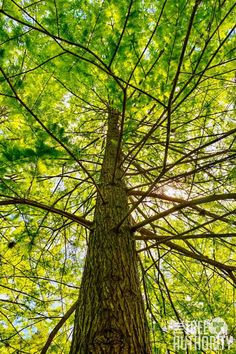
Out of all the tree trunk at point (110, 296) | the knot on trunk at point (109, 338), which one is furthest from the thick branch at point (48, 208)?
the knot on trunk at point (109, 338)

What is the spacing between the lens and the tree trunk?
51.5 inches

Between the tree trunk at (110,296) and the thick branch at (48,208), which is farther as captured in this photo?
the thick branch at (48,208)

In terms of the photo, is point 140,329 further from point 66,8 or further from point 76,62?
point 66,8

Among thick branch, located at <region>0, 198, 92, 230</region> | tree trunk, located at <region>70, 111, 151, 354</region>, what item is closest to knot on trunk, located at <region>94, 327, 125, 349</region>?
tree trunk, located at <region>70, 111, 151, 354</region>

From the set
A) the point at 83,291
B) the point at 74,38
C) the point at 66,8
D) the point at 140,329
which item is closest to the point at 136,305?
the point at 140,329

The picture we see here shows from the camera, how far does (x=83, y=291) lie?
1.66 m

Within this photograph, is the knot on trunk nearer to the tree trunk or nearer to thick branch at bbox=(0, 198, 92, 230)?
the tree trunk

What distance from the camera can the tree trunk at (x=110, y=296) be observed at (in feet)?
4.29

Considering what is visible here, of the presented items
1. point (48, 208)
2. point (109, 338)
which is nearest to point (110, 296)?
point (109, 338)

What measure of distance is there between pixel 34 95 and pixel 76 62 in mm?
543

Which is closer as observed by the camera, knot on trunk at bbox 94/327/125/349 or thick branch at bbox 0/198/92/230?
knot on trunk at bbox 94/327/125/349

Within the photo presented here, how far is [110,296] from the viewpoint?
1.51m

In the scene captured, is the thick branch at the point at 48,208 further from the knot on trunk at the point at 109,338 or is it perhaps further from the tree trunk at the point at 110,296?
the knot on trunk at the point at 109,338

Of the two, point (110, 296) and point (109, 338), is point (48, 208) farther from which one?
point (109, 338)
